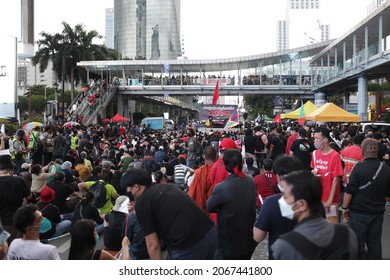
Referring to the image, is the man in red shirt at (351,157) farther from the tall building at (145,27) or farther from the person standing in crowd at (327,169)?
the tall building at (145,27)

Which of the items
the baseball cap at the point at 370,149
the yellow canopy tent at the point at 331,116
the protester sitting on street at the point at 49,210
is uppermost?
the yellow canopy tent at the point at 331,116

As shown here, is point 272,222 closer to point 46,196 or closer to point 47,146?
point 46,196

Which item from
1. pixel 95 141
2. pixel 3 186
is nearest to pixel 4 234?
pixel 3 186

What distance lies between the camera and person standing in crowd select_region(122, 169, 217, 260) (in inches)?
159

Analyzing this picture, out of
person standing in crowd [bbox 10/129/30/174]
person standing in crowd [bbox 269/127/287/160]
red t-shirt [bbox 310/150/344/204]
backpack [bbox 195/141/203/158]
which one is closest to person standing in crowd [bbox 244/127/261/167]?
person standing in crowd [bbox 269/127/287/160]

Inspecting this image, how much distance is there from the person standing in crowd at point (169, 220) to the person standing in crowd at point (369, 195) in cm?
239

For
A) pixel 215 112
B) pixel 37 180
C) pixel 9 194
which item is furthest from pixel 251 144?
pixel 215 112

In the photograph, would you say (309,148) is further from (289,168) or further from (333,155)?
(289,168)

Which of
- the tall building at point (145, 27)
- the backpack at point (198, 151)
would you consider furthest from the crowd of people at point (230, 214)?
the tall building at point (145, 27)

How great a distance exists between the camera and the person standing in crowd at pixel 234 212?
4.77 metres

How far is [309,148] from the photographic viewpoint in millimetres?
10195

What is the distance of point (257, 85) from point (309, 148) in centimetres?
3535

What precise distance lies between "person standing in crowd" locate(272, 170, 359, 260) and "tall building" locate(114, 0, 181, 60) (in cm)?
14764

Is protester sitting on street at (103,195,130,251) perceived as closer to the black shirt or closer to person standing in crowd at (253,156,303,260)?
the black shirt
